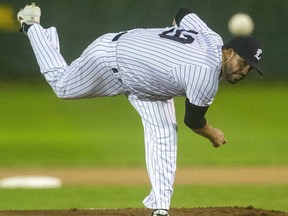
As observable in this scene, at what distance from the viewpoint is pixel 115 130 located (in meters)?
15.3

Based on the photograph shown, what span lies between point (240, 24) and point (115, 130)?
296 centimetres

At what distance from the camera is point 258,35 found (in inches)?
679

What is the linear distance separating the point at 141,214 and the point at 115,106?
357 inches

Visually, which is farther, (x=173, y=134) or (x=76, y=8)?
(x=76, y=8)

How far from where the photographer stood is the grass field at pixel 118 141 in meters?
10.5

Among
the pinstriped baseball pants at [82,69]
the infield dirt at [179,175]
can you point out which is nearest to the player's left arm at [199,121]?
the pinstriped baseball pants at [82,69]

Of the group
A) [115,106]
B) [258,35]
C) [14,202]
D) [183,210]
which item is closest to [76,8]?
[115,106]

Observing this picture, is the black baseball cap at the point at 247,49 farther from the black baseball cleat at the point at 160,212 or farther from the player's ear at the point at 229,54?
the black baseball cleat at the point at 160,212

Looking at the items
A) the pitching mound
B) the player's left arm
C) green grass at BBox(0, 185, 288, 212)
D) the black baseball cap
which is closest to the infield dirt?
green grass at BBox(0, 185, 288, 212)

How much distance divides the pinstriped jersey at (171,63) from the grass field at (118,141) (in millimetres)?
2468

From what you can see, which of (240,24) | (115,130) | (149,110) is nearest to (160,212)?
(149,110)

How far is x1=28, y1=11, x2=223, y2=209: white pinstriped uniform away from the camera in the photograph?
24.5ft

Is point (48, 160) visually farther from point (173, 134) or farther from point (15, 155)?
point (173, 134)

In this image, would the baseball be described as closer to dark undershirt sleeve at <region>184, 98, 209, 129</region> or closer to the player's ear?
dark undershirt sleeve at <region>184, 98, 209, 129</region>
